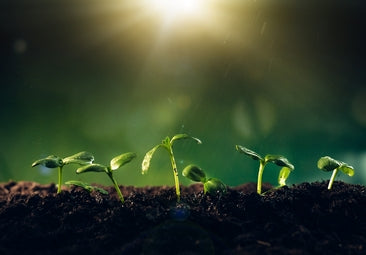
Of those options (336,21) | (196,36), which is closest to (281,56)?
(336,21)

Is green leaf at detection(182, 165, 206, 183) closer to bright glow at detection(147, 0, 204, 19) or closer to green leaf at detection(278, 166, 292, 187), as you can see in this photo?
green leaf at detection(278, 166, 292, 187)

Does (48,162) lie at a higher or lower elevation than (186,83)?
lower

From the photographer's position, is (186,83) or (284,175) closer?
(284,175)

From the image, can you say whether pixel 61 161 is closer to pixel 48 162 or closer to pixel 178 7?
pixel 48 162

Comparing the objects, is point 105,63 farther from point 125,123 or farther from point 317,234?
point 317,234

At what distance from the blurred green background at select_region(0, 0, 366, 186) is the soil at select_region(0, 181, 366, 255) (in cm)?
58

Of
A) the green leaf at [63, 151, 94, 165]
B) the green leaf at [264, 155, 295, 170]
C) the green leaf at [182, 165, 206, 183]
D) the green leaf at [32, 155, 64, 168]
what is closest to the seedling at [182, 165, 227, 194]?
the green leaf at [182, 165, 206, 183]

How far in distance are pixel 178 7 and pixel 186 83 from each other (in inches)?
15.1

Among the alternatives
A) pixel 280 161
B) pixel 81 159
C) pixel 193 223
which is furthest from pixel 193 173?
pixel 81 159

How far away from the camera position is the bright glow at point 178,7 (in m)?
1.70

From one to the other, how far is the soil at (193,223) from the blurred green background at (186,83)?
23.0 inches

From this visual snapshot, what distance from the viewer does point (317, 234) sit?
3.47 feet

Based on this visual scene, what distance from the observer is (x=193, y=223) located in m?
1.07

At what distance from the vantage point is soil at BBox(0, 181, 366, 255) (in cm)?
98
